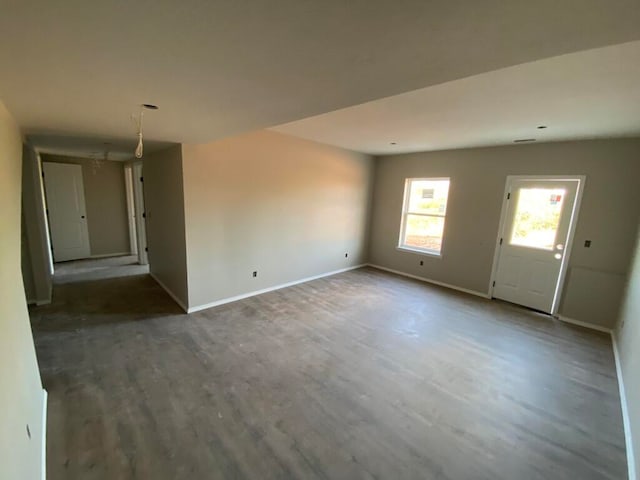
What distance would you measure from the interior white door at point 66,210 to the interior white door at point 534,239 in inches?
327

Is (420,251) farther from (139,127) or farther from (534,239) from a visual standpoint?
(139,127)

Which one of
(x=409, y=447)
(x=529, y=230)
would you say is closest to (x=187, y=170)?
(x=409, y=447)

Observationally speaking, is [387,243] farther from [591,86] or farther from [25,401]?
[25,401]

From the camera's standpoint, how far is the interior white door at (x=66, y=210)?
5.58 m

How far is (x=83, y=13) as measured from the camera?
2.74ft

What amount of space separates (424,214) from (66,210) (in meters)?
7.43

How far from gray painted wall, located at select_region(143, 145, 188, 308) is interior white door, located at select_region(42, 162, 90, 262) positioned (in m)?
2.33

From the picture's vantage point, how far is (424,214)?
545 cm

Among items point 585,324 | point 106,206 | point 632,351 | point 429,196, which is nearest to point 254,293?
point 429,196

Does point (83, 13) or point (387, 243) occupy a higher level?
point (83, 13)

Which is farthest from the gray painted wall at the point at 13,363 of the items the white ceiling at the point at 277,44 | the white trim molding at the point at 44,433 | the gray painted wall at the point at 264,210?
the gray painted wall at the point at 264,210

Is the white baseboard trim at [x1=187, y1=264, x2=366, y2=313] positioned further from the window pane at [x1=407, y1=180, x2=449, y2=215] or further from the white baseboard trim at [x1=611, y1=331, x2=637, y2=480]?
the white baseboard trim at [x1=611, y1=331, x2=637, y2=480]

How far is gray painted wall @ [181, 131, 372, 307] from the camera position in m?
3.63

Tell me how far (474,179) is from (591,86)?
282 centimetres
